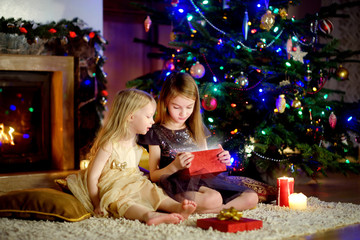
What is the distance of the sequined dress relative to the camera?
2.56 meters

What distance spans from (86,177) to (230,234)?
931mm

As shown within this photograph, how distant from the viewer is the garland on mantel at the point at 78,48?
11.7 feet

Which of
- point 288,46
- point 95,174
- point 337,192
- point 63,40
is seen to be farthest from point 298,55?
point 95,174

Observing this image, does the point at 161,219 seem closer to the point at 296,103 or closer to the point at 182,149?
the point at 182,149

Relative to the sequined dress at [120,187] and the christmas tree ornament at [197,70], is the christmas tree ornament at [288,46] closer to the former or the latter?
the christmas tree ornament at [197,70]

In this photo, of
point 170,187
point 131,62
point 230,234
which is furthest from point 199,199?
point 131,62

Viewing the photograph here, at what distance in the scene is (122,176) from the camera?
2.69 meters

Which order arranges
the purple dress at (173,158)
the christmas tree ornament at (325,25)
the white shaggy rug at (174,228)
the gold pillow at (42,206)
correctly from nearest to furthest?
the white shaggy rug at (174,228) < the gold pillow at (42,206) < the purple dress at (173,158) < the christmas tree ornament at (325,25)

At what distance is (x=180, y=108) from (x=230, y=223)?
2.83 feet

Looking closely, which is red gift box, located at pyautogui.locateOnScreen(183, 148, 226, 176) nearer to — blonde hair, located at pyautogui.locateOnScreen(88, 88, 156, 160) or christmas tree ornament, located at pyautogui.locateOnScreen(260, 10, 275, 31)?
blonde hair, located at pyautogui.locateOnScreen(88, 88, 156, 160)

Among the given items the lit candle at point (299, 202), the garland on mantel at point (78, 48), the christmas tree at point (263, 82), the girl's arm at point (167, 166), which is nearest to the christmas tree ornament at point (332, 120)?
the christmas tree at point (263, 82)

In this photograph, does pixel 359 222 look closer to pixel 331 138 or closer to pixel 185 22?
pixel 331 138

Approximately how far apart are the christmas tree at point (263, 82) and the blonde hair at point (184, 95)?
43 centimetres

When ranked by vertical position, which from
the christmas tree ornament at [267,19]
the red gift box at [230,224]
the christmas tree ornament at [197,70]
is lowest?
the red gift box at [230,224]
